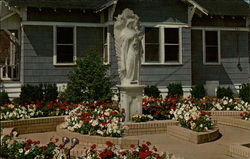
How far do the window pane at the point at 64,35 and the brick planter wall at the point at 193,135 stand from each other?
8.34 meters

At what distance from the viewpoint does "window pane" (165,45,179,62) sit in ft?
50.9

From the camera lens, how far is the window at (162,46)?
50.0ft

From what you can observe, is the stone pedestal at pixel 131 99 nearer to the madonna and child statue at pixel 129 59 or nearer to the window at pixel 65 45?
the madonna and child statue at pixel 129 59

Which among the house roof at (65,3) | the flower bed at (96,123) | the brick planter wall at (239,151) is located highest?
the house roof at (65,3)

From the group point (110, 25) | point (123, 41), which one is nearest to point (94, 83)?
point (123, 41)

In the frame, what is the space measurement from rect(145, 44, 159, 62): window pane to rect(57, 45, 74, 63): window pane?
144 inches

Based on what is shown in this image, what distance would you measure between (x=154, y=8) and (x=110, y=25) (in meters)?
2.44

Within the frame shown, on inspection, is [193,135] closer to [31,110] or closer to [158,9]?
[31,110]

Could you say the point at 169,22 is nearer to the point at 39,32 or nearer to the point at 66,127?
the point at 39,32

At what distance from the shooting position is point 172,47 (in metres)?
15.6

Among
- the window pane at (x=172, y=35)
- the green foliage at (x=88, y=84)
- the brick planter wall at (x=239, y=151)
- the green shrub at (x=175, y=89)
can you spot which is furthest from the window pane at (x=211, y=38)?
the brick planter wall at (x=239, y=151)

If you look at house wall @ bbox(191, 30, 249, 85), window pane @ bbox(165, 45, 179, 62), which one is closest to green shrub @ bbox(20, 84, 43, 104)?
window pane @ bbox(165, 45, 179, 62)

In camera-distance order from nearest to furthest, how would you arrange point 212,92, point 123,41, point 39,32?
point 123,41, point 39,32, point 212,92

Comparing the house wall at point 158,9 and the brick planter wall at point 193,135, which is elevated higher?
the house wall at point 158,9
